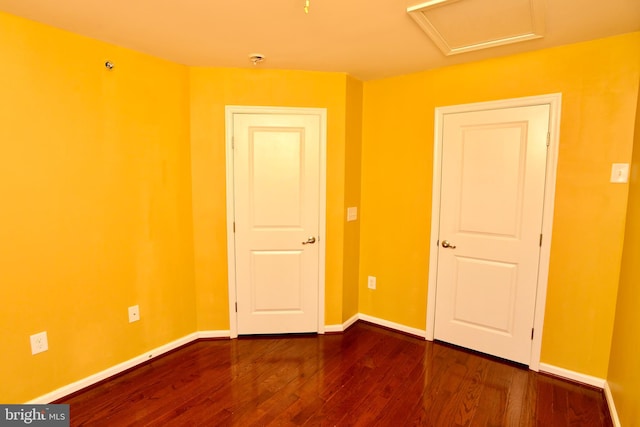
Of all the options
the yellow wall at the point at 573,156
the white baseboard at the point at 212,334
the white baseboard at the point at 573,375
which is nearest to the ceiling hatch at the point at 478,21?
the yellow wall at the point at 573,156

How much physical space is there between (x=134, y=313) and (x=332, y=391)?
62.1 inches

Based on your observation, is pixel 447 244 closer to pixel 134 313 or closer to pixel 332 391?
pixel 332 391

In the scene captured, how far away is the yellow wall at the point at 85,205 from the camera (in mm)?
1885

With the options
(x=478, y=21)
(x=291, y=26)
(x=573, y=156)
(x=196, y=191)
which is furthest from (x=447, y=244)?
(x=196, y=191)

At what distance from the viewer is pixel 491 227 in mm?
2582

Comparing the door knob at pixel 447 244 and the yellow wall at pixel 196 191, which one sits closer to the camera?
the yellow wall at pixel 196 191

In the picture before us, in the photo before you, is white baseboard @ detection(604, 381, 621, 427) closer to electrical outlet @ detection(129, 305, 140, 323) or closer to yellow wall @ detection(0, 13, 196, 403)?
yellow wall @ detection(0, 13, 196, 403)

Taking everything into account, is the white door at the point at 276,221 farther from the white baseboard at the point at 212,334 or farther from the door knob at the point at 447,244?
the door knob at the point at 447,244

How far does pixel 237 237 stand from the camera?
113 inches

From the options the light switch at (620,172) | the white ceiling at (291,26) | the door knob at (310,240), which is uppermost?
the white ceiling at (291,26)

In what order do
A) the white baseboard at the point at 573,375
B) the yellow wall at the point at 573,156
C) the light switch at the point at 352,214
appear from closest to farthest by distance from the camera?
the yellow wall at the point at 573,156 → the white baseboard at the point at 573,375 → the light switch at the point at 352,214

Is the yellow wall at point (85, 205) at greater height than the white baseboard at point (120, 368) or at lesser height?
greater

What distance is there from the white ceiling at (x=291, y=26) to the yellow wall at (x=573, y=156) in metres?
0.14

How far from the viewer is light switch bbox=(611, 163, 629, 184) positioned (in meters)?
2.09
